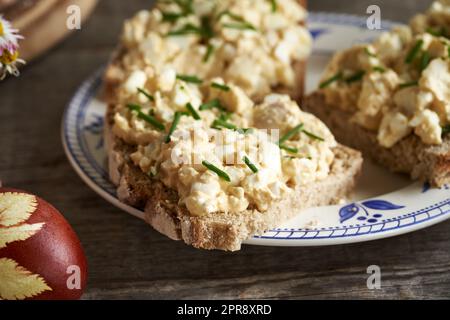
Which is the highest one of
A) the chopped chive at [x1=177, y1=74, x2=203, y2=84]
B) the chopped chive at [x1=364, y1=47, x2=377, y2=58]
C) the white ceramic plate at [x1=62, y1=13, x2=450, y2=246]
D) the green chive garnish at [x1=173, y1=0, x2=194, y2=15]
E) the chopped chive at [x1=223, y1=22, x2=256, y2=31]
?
the green chive garnish at [x1=173, y1=0, x2=194, y2=15]

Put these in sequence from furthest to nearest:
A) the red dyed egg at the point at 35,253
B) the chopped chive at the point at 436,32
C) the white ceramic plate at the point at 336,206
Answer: the chopped chive at the point at 436,32 < the white ceramic plate at the point at 336,206 < the red dyed egg at the point at 35,253

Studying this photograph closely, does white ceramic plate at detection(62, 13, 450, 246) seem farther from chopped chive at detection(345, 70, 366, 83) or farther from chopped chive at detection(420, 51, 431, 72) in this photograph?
chopped chive at detection(420, 51, 431, 72)

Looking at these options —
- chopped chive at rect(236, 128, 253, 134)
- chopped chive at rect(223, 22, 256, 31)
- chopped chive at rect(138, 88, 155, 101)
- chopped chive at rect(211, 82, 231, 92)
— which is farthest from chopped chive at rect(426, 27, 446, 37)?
chopped chive at rect(138, 88, 155, 101)

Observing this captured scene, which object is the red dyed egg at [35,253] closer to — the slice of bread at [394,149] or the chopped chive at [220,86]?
the chopped chive at [220,86]

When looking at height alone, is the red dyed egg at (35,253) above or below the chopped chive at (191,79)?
below

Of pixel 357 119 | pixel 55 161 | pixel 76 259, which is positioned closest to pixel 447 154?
pixel 357 119

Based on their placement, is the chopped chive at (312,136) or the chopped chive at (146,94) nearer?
the chopped chive at (312,136)

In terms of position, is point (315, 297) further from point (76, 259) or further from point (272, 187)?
point (76, 259)

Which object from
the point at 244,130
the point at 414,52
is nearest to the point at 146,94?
the point at 244,130

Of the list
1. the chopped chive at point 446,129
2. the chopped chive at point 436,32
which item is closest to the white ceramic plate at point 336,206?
the chopped chive at point 446,129
